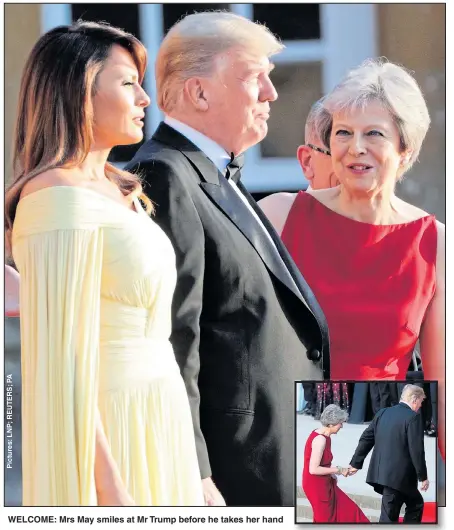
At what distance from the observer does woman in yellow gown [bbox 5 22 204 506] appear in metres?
4.53

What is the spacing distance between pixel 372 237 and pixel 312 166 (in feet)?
1.36

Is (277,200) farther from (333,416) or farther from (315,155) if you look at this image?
(333,416)

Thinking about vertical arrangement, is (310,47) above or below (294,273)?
above

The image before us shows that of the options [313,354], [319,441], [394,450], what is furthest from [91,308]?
[394,450]

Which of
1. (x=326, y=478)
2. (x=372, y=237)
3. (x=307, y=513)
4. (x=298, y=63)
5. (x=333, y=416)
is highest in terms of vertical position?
(x=298, y=63)

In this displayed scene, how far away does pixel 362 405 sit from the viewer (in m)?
5.01

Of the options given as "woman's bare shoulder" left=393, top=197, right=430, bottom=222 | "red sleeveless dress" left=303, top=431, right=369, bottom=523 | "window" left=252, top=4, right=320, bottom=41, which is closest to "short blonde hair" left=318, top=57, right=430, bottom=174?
"woman's bare shoulder" left=393, top=197, right=430, bottom=222

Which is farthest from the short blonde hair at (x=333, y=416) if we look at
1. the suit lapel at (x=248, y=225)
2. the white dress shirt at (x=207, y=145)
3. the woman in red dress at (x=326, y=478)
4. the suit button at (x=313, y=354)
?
the white dress shirt at (x=207, y=145)

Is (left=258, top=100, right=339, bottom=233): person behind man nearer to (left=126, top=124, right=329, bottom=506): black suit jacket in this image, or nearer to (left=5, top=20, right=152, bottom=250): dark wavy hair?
(left=126, top=124, right=329, bottom=506): black suit jacket

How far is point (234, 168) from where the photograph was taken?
494cm

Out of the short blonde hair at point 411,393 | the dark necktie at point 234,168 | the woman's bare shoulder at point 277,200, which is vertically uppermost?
the dark necktie at point 234,168

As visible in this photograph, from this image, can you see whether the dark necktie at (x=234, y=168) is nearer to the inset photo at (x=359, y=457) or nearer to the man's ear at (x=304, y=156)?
the man's ear at (x=304, y=156)

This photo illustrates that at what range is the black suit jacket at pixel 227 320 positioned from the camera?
4.75m
